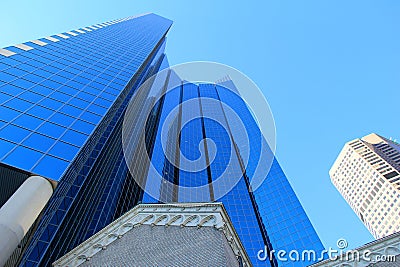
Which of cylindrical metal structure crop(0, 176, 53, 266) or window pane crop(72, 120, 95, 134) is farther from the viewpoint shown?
window pane crop(72, 120, 95, 134)

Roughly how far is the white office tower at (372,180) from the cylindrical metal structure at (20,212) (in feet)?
371

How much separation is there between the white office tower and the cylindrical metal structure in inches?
4457

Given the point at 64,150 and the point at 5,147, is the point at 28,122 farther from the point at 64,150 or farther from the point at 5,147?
the point at 5,147

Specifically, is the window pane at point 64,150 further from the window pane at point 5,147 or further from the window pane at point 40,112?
the window pane at point 40,112

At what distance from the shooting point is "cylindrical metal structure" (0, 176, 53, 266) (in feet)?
49.9

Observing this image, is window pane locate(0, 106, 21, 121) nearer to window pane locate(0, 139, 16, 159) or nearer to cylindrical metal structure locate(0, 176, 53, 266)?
window pane locate(0, 139, 16, 159)

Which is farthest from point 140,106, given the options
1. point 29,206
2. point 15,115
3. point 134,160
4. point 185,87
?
point 185,87

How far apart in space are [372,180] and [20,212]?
128114mm

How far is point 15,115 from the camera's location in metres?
27.5

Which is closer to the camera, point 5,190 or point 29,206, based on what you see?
point 29,206

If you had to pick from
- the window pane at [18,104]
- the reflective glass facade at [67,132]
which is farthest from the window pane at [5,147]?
the window pane at [18,104]

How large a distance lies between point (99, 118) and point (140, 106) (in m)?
39.1

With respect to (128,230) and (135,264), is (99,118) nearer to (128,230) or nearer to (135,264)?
(128,230)

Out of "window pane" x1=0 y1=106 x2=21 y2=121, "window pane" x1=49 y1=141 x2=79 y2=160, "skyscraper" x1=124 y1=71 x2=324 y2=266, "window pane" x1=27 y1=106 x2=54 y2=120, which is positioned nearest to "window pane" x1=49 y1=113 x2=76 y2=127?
"window pane" x1=27 y1=106 x2=54 y2=120
